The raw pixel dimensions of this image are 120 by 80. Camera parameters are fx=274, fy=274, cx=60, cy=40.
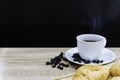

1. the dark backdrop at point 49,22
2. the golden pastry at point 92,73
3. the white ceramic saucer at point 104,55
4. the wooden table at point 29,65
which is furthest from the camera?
the dark backdrop at point 49,22

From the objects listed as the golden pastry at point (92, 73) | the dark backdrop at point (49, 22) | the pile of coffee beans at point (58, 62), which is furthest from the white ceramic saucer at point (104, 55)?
the dark backdrop at point (49, 22)

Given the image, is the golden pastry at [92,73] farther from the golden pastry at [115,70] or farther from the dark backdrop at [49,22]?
the dark backdrop at [49,22]

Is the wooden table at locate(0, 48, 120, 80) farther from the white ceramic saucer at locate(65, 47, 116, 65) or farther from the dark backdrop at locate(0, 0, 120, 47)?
the dark backdrop at locate(0, 0, 120, 47)

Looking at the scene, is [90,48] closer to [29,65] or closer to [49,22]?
[29,65]

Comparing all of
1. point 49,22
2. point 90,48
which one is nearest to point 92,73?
point 90,48

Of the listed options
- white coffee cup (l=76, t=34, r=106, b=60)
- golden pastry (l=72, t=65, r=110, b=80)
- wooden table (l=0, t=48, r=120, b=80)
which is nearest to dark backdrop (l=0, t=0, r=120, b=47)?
wooden table (l=0, t=48, r=120, b=80)
